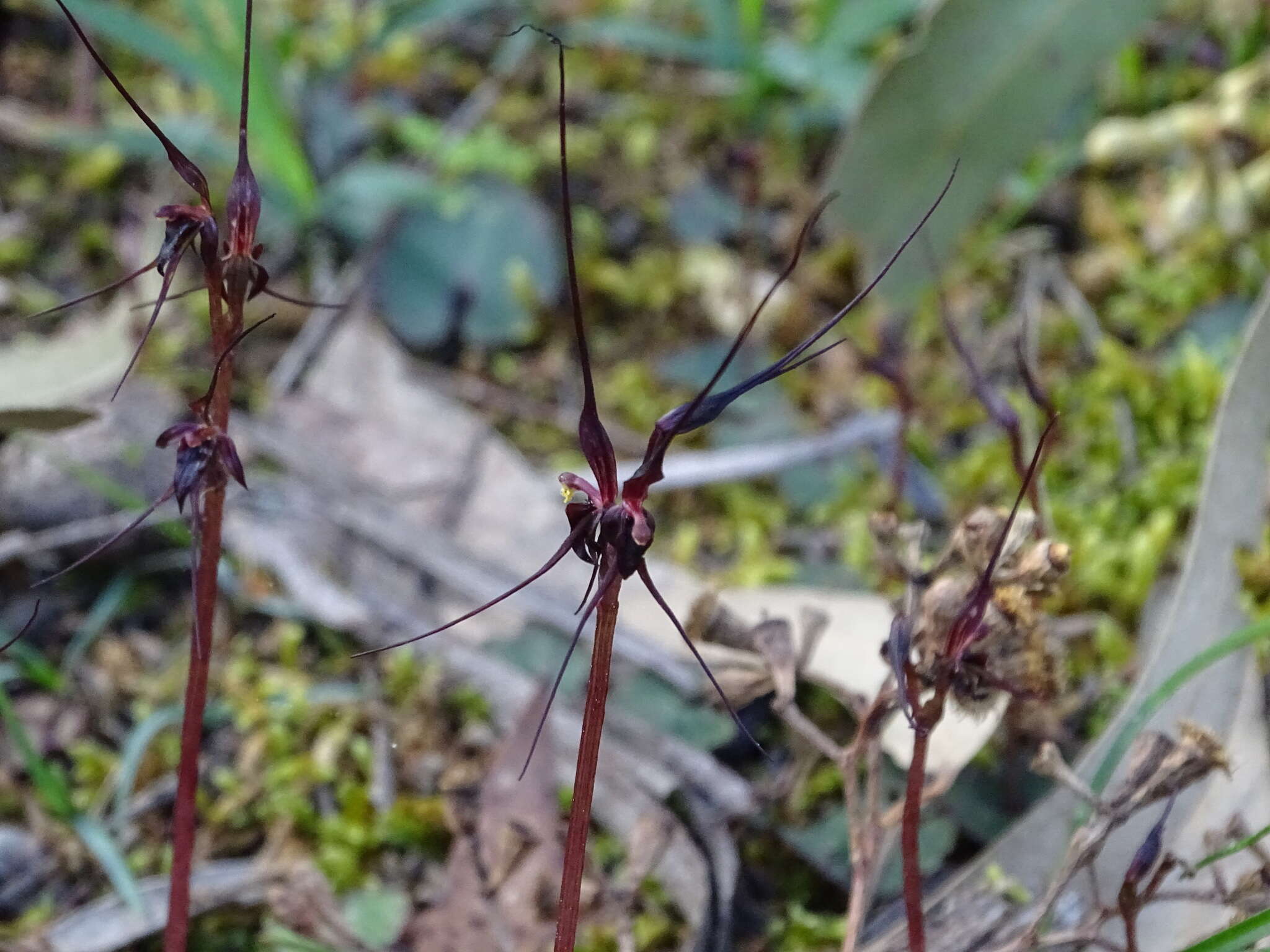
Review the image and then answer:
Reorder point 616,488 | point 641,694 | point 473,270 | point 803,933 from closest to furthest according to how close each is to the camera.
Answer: point 616,488 → point 803,933 → point 641,694 → point 473,270

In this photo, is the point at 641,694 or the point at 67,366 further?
the point at 67,366

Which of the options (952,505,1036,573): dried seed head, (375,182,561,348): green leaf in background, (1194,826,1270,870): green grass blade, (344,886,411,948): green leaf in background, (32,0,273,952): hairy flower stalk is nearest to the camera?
(32,0,273,952): hairy flower stalk

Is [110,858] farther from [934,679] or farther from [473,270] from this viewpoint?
[473,270]

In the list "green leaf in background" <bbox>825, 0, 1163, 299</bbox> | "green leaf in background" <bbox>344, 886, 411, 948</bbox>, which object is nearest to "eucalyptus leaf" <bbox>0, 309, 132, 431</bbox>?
"green leaf in background" <bbox>344, 886, 411, 948</bbox>

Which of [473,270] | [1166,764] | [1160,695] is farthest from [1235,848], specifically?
[473,270]

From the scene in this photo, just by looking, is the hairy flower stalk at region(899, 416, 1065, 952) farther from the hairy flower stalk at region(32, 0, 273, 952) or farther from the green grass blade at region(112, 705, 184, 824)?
the green grass blade at region(112, 705, 184, 824)

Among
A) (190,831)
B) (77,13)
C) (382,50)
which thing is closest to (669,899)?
(190,831)
